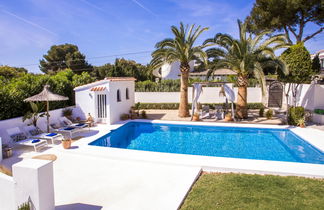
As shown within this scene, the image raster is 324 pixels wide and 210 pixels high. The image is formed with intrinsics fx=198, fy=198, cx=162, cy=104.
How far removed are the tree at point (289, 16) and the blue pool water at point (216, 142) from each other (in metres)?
14.9

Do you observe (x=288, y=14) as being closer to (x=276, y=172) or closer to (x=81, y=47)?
(x=276, y=172)

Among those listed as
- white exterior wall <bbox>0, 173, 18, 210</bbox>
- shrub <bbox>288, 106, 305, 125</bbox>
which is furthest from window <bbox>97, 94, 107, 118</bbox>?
shrub <bbox>288, 106, 305, 125</bbox>

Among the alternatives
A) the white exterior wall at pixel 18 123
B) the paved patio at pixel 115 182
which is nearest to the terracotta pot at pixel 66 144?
the paved patio at pixel 115 182

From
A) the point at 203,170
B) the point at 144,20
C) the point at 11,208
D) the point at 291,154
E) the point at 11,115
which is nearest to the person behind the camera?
the point at 11,208

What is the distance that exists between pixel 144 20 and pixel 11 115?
19.9m

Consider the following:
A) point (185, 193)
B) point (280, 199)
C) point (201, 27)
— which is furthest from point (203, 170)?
point (201, 27)

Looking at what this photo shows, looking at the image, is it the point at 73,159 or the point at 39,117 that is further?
the point at 39,117

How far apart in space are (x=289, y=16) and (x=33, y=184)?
90.6ft

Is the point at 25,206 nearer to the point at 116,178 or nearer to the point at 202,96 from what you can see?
the point at 116,178

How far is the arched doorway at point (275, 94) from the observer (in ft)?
83.4

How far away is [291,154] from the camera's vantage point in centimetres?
1084

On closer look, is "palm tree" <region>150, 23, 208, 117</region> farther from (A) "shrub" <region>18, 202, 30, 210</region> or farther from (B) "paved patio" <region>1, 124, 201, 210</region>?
(A) "shrub" <region>18, 202, 30, 210</region>

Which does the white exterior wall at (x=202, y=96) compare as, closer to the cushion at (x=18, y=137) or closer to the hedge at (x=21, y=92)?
the hedge at (x=21, y=92)

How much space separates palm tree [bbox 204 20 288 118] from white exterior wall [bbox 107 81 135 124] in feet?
28.3
